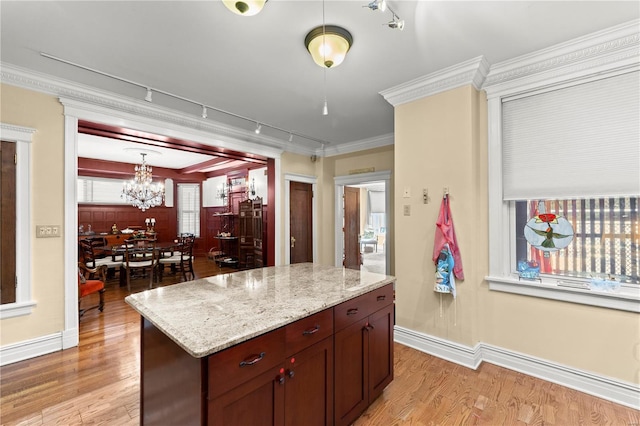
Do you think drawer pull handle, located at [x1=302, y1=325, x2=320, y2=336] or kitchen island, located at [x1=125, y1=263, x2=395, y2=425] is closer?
kitchen island, located at [x1=125, y1=263, x2=395, y2=425]

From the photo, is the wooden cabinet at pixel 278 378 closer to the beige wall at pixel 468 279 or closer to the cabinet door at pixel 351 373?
the cabinet door at pixel 351 373

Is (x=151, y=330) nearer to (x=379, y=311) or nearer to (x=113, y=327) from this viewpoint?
(x=379, y=311)

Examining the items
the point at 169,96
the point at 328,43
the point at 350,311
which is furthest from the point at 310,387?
the point at 169,96

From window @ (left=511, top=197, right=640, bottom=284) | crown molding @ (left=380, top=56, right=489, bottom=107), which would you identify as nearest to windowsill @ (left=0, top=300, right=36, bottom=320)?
crown molding @ (left=380, top=56, right=489, bottom=107)

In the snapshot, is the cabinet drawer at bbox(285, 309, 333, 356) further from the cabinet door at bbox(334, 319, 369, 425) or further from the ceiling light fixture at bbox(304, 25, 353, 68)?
the ceiling light fixture at bbox(304, 25, 353, 68)

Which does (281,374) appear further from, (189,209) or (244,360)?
(189,209)

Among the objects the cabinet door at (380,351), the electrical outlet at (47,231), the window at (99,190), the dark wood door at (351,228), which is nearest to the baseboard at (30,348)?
the electrical outlet at (47,231)

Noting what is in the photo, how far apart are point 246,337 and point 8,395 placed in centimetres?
252

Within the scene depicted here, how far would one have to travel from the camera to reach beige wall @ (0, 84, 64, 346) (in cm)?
267

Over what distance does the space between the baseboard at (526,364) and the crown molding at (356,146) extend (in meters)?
3.12

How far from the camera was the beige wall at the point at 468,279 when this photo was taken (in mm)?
2211

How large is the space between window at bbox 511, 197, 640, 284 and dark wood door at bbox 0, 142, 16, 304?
4950 mm

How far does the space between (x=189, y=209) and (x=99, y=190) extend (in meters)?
2.40

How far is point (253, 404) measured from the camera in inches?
48.3
